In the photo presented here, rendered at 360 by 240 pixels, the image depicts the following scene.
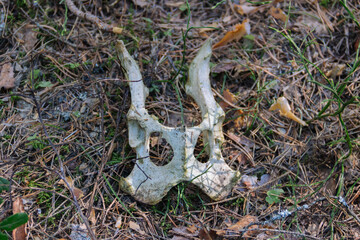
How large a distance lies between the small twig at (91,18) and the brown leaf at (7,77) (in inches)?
28.0

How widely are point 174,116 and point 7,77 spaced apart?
4.37ft

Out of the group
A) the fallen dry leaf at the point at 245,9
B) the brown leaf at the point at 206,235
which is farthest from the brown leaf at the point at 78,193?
the fallen dry leaf at the point at 245,9

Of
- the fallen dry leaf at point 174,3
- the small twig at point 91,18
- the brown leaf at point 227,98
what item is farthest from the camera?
the fallen dry leaf at point 174,3

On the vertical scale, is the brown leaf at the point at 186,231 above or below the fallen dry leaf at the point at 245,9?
below

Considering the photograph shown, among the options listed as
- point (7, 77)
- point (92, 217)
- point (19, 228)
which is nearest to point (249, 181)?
point (92, 217)

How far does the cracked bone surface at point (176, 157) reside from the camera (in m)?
2.17

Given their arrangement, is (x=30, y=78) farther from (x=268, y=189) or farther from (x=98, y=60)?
(x=268, y=189)

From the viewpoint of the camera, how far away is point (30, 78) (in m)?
2.64

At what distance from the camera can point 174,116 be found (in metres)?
2.61

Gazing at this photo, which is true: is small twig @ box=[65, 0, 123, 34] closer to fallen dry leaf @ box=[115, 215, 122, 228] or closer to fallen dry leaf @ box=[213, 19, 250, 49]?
fallen dry leaf @ box=[213, 19, 250, 49]

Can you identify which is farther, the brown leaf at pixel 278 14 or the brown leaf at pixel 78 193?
the brown leaf at pixel 278 14

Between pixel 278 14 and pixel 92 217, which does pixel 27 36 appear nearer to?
pixel 92 217

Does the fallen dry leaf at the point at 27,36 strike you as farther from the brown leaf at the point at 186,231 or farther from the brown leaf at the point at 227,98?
the brown leaf at the point at 186,231

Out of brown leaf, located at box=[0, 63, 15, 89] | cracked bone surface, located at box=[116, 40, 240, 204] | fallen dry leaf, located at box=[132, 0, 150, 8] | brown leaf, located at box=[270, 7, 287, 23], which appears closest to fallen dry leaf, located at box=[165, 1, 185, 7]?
fallen dry leaf, located at box=[132, 0, 150, 8]
